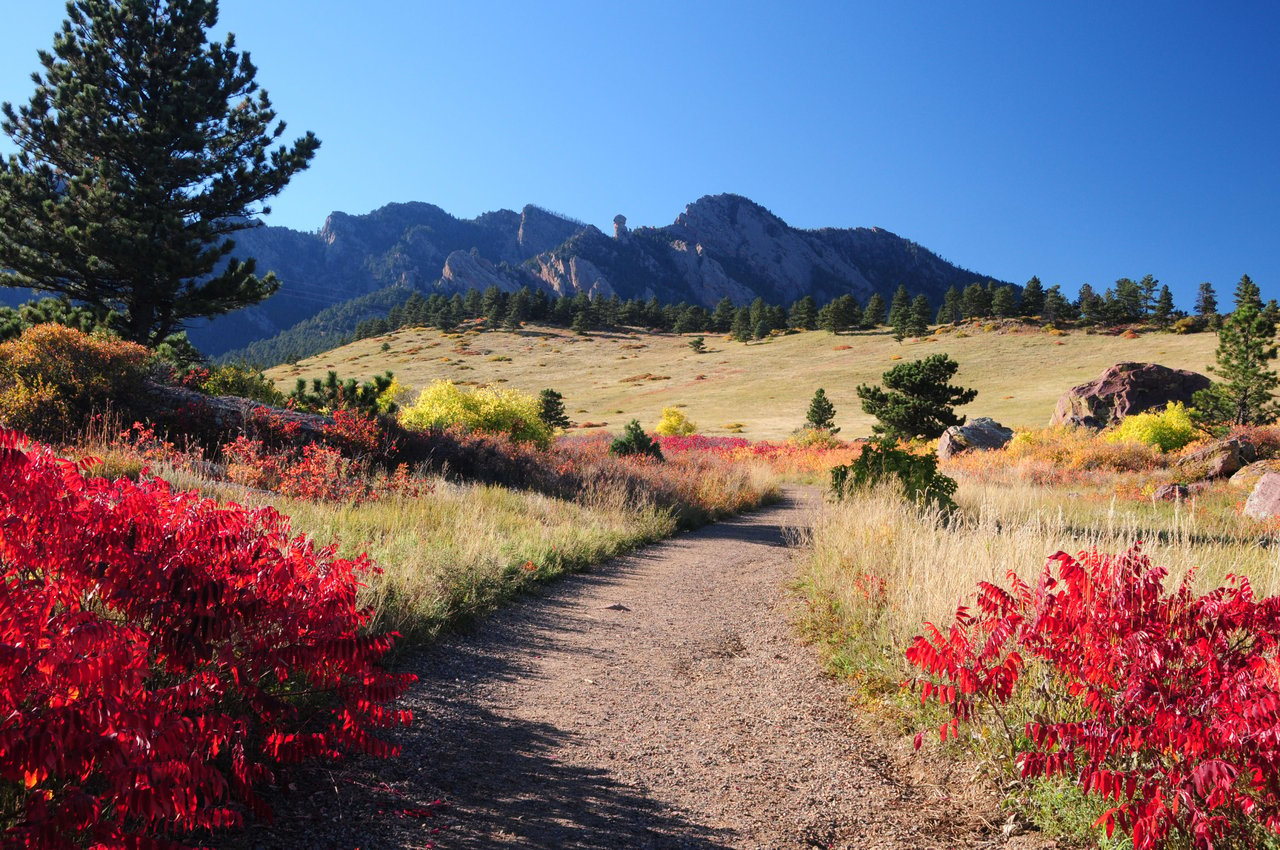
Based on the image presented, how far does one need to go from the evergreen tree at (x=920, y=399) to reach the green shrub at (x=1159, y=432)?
728cm

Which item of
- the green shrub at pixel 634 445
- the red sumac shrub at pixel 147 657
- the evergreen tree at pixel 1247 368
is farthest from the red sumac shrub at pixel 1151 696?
the evergreen tree at pixel 1247 368

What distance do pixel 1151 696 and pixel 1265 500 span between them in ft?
41.1

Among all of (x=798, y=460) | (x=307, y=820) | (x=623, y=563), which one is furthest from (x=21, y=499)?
(x=798, y=460)

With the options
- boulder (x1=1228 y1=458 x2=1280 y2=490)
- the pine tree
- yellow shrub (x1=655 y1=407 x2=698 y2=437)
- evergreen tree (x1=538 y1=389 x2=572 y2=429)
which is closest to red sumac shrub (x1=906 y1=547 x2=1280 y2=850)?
boulder (x1=1228 y1=458 x2=1280 y2=490)

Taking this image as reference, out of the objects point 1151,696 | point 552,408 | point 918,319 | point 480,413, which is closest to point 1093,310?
point 918,319

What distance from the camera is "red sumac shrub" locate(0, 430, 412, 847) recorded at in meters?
1.87

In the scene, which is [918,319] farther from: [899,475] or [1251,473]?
[899,475]

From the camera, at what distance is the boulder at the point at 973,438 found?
26.5 meters

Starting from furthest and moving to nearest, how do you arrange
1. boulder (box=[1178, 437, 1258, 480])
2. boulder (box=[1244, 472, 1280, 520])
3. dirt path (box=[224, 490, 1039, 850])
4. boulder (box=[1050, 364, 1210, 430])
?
boulder (box=[1050, 364, 1210, 430]) → boulder (box=[1178, 437, 1258, 480]) → boulder (box=[1244, 472, 1280, 520]) → dirt path (box=[224, 490, 1039, 850])

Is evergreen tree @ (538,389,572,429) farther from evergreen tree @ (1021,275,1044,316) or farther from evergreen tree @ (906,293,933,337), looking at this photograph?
evergreen tree @ (1021,275,1044,316)

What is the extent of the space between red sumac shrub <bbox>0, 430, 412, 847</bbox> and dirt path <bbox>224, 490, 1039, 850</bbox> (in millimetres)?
357

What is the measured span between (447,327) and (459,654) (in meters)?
95.6

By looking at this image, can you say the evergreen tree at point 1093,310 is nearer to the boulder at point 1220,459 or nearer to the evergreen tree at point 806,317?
the evergreen tree at point 806,317

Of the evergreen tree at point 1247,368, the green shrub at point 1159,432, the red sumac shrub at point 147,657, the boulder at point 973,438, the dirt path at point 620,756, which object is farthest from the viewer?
the evergreen tree at point 1247,368
